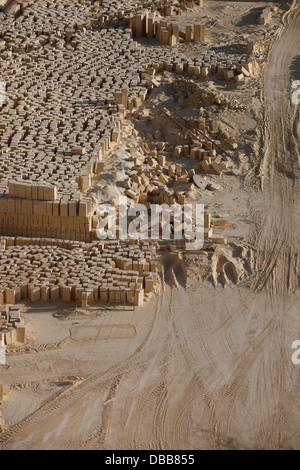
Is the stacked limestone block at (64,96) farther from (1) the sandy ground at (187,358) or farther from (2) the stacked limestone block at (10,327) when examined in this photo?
(2) the stacked limestone block at (10,327)

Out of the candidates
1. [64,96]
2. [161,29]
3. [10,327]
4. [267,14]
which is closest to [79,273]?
[10,327]

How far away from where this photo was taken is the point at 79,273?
16.0 meters

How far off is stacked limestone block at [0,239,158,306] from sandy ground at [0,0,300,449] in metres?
0.26

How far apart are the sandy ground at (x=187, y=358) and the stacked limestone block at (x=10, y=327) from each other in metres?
0.20

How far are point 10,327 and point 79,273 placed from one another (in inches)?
71.2

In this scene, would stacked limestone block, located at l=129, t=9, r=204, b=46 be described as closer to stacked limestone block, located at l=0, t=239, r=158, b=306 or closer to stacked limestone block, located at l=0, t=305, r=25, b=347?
stacked limestone block, located at l=0, t=239, r=158, b=306

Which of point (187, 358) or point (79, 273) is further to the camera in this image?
point (79, 273)

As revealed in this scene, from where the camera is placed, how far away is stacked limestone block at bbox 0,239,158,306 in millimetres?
15602

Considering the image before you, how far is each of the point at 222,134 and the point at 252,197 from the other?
6.92 ft

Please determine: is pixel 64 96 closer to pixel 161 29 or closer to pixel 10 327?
pixel 161 29

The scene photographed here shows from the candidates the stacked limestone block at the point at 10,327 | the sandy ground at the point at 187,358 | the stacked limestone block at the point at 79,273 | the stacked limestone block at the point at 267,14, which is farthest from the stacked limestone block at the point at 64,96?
the stacked limestone block at the point at 10,327

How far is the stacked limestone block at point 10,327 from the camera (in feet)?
47.5

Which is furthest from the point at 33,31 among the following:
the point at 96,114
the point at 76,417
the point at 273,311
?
the point at 76,417

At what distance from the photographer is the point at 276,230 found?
17.5 meters
